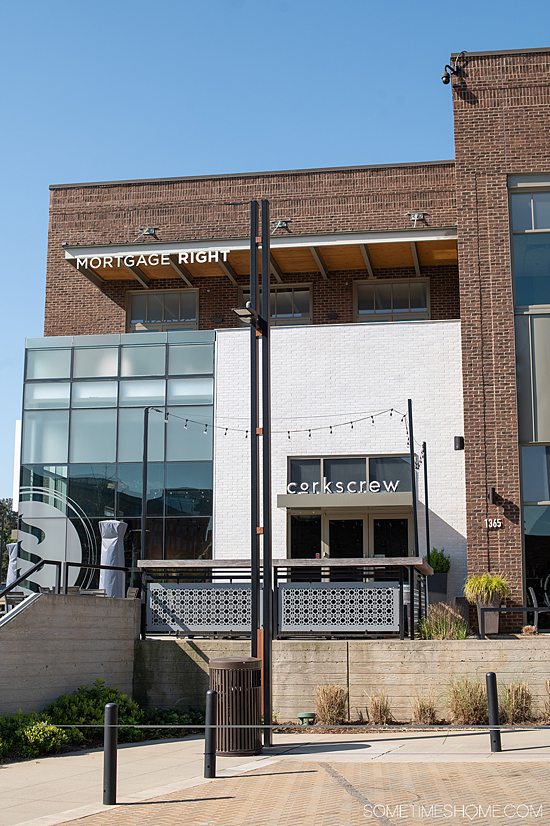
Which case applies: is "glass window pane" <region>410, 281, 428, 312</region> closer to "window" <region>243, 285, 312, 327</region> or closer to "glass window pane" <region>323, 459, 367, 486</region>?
"window" <region>243, 285, 312, 327</region>

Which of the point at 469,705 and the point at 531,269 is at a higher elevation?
the point at 531,269

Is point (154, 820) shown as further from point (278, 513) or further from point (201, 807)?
point (278, 513)

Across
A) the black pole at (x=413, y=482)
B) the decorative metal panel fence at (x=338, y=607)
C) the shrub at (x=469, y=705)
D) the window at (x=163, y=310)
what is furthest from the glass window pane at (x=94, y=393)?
the shrub at (x=469, y=705)

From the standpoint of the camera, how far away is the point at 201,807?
9.25 metres

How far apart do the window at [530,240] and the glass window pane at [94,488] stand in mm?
10883

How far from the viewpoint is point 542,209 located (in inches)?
844

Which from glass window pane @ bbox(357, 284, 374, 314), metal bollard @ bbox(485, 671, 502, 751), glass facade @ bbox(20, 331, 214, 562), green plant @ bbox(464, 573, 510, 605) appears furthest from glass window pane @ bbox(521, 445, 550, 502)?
metal bollard @ bbox(485, 671, 502, 751)

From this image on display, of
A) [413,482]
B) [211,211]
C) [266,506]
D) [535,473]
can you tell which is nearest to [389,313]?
[211,211]

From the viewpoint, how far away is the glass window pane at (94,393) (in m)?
25.8

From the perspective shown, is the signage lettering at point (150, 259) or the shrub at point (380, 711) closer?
the shrub at point (380, 711)

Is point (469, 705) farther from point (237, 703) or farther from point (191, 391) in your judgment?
point (191, 391)

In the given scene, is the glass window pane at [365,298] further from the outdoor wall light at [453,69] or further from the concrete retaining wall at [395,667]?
the concrete retaining wall at [395,667]

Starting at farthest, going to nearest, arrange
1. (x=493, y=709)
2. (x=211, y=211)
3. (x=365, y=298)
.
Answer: (x=211, y=211) < (x=365, y=298) < (x=493, y=709)

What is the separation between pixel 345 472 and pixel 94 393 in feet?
22.2
